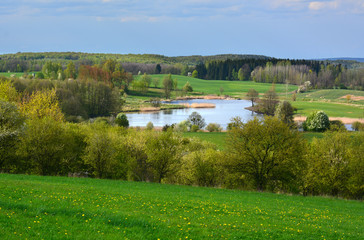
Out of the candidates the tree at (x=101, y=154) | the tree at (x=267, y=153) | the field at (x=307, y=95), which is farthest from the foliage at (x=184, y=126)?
the field at (x=307, y=95)

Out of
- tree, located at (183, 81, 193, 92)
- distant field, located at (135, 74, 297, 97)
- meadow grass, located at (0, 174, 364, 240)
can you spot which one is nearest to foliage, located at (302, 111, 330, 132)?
meadow grass, located at (0, 174, 364, 240)

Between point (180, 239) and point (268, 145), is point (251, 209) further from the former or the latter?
point (268, 145)

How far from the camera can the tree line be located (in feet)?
89.9

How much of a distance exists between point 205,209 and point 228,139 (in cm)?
1473

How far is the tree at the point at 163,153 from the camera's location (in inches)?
1120

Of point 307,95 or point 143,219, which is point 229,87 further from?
point 143,219

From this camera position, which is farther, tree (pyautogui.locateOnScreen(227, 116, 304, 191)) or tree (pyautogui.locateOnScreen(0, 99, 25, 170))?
tree (pyautogui.locateOnScreen(227, 116, 304, 191))

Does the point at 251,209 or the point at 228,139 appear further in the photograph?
the point at 228,139

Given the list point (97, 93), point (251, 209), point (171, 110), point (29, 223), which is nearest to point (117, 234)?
point (29, 223)

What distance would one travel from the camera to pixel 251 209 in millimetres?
16203

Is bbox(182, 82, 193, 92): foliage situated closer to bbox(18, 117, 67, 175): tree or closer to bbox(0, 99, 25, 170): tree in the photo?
bbox(18, 117, 67, 175): tree

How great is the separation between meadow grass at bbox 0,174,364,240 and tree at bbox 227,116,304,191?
1037 centimetres

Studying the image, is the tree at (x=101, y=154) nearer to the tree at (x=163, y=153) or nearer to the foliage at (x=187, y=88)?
the tree at (x=163, y=153)

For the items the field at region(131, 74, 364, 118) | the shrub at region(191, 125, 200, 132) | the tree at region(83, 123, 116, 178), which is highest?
the field at region(131, 74, 364, 118)
